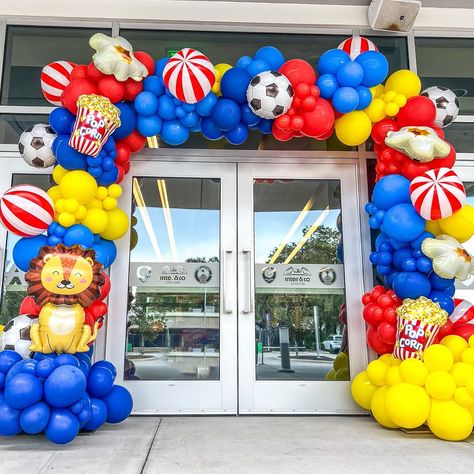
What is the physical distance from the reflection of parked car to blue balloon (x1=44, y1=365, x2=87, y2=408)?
172cm

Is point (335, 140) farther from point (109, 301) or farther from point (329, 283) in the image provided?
point (109, 301)

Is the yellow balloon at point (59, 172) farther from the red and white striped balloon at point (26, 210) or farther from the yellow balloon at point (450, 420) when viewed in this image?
the yellow balloon at point (450, 420)

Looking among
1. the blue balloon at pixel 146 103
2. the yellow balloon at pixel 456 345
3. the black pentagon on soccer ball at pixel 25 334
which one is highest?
the blue balloon at pixel 146 103

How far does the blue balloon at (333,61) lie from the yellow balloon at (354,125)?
293mm

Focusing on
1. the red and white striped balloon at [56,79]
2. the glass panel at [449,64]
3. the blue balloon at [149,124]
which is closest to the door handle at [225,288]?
the blue balloon at [149,124]

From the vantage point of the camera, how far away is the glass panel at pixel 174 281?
3174 mm

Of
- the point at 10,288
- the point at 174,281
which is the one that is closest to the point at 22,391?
the point at 10,288

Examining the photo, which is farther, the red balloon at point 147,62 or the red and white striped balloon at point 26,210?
the red balloon at point 147,62

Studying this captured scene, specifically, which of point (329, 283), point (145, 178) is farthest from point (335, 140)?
point (145, 178)

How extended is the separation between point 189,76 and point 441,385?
7.19 ft

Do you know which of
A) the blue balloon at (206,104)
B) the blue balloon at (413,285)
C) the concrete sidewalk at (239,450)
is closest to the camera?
the concrete sidewalk at (239,450)

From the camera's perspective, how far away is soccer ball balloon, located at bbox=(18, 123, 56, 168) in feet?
9.38

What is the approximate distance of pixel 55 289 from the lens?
7.86 ft

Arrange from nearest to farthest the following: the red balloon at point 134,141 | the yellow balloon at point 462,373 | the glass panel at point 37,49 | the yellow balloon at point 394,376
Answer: the yellow balloon at point 462,373 < the yellow balloon at point 394,376 < the red balloon at point 134,141 < the glass panel at point 37,49
